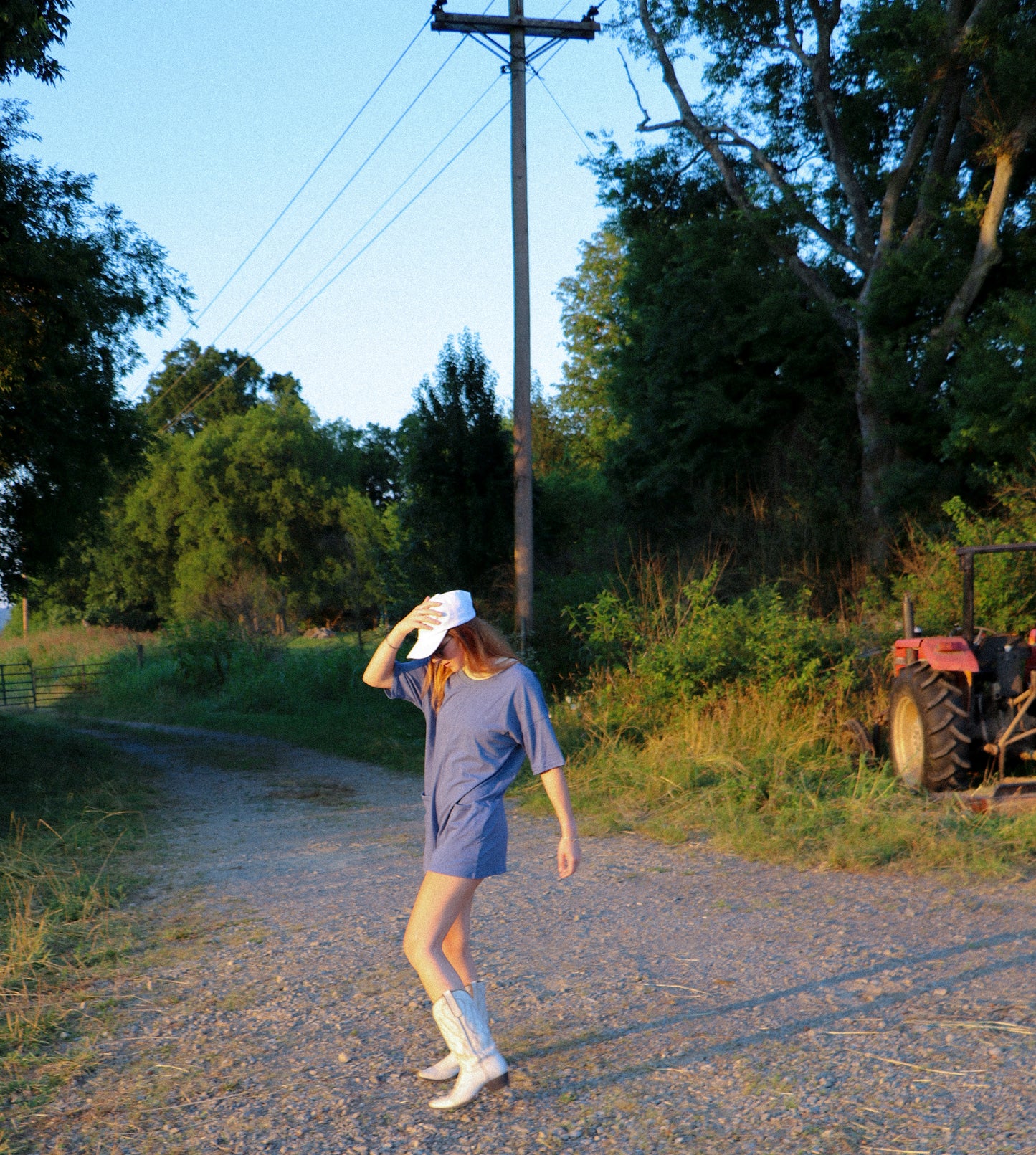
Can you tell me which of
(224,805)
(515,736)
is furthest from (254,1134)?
(224,805)

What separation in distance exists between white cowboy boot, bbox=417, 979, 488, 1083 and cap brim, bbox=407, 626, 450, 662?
4.18 feet

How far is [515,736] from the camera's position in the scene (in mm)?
4152

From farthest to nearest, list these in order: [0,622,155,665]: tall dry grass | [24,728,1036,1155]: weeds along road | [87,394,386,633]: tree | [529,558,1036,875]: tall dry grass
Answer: [87,394,386,633]: tree, [0,622,155,665]: tall dry grass, [529,558,1036,875]: tall dry grass, [24,728,1036,1155]: weeds along road

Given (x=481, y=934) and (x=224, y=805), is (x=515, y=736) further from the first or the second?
(x=224, y=805)

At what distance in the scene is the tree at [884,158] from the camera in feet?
51.9

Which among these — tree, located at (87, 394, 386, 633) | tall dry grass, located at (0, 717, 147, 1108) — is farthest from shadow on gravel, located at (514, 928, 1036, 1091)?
tree, located at (87, 394, 386, 633)

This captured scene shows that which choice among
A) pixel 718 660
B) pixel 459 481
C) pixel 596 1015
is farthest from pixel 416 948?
pixel 459 481

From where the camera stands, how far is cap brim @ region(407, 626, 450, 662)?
4082 mm

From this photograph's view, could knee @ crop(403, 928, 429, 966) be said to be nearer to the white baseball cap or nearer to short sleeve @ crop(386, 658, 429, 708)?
short sleeve @ crop(386, 658, 429, 708)

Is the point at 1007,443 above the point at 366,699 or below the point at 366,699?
above

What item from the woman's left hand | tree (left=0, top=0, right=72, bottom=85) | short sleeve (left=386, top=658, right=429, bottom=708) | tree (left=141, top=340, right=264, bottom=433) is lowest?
the woman's left hand

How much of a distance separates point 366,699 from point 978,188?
12971mm

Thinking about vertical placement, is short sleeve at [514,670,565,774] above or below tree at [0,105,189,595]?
below

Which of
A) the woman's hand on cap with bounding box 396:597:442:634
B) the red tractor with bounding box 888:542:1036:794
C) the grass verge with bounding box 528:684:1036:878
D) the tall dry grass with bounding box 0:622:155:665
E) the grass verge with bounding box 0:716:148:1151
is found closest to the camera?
the woman's hand on cap with bounding box 396:597:442:634
